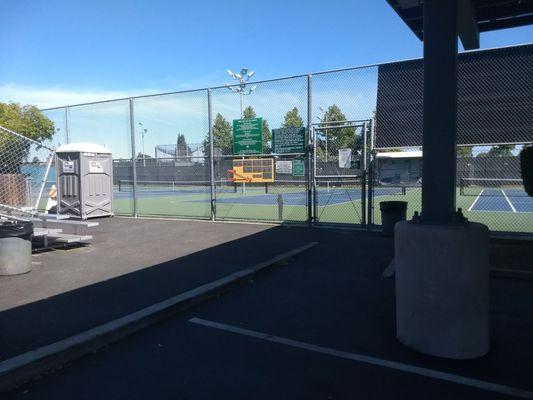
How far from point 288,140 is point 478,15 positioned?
18.8 feet

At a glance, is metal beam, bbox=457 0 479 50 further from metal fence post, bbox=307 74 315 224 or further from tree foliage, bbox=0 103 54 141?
tree foliage, bbox=0 103 54 141

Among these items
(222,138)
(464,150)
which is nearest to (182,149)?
(222,138)

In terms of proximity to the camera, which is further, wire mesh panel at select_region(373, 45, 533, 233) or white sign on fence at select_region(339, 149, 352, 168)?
white sign on fence at select_region(339, 149, 352, 168)

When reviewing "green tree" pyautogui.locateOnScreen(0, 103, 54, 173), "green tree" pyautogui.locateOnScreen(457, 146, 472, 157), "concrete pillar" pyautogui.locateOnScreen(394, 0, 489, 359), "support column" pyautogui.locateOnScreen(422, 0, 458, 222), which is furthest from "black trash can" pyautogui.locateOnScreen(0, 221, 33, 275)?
"green tree" pyautogui.locateOnScreen(0, 103, 54, 173)

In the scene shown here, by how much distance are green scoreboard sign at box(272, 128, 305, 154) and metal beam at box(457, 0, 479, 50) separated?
4.63 metres

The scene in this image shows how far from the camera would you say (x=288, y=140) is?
12734 millimetres

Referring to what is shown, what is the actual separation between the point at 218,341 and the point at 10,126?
2844 centimetres

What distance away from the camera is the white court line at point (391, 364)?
363 centimetres

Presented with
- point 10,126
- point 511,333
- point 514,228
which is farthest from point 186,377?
point 10,126

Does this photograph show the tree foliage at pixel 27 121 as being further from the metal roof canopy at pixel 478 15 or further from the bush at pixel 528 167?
the bush at pixel 528 167

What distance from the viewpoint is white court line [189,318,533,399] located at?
3631 millimetres

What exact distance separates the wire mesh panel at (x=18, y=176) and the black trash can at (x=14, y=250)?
5.69ft

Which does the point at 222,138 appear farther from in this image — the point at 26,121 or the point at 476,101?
the point at 26,121

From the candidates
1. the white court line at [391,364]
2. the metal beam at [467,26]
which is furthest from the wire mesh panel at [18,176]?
the metal beam at [467,26]
